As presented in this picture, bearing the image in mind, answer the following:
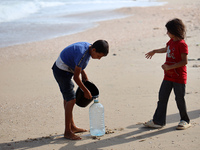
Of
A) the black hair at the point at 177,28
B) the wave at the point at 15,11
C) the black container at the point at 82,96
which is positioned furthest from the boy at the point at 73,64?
the wave at the point at 15,11

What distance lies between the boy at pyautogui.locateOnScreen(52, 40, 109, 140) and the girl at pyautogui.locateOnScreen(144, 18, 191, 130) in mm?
861

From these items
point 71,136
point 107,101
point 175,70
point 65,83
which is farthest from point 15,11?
point 175,70

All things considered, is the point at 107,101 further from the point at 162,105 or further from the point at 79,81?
the point at 79,81

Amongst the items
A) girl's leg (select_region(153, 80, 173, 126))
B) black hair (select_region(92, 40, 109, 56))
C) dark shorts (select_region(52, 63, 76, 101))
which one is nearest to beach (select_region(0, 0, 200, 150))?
girl's leg (select_region(153, 80, 173, 126))

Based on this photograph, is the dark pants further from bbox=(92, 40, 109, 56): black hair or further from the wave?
the wave

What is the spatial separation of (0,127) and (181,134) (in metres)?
2.56

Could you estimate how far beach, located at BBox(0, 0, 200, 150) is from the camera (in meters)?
3.77

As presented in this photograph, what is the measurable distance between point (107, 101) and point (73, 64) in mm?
1741

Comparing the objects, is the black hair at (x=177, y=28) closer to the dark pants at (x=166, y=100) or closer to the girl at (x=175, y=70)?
the girl at (x=175, y=70)

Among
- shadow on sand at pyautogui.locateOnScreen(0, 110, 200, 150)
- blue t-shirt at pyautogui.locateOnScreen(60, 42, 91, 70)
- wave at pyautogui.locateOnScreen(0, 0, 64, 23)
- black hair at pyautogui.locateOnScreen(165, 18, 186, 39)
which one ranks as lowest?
shadow on sand at pyautogui.locateOnScreen(0, 110, 200, 150)

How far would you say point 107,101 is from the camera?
528 centimetres

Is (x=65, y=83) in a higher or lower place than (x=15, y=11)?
lower

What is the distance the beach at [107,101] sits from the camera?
377 cm

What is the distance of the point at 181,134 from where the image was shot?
3.81 metres
